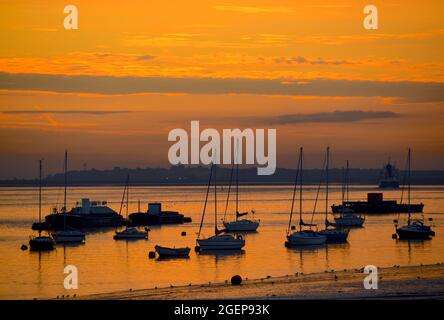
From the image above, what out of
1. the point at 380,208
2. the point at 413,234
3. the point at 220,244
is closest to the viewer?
the point at 220,244

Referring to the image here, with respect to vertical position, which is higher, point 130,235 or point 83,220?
point 83,220

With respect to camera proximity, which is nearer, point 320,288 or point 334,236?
point 320,288

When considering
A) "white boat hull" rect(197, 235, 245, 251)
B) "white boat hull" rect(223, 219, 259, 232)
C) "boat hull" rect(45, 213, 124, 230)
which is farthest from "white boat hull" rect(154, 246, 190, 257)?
"boat hull" rect(45, 213, 124, 230)

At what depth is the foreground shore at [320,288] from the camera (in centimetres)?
3516

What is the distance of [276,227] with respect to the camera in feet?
329

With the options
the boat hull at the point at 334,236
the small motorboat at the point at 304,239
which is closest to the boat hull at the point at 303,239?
the small motorboat at the point at 304,239

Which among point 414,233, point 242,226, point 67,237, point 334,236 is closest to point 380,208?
point 242,226

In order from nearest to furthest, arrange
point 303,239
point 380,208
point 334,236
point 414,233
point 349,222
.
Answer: point 303,239, point 334,236, point 414,233, point 349,222, point 380,208

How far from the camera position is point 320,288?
38469 mm

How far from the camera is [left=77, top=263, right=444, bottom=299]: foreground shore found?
35156 millimetres

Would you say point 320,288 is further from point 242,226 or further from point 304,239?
point 242,226

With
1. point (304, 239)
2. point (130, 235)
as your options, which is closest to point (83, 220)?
point (130, 235)

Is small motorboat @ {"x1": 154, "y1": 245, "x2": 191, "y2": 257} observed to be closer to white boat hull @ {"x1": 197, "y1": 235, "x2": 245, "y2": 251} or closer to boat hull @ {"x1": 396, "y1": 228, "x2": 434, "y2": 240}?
white boat hull @ {"x1": 197, "y1": 235, "x2": 245, "y2": 251}

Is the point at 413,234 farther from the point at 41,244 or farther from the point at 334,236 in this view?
the point at 41,244
